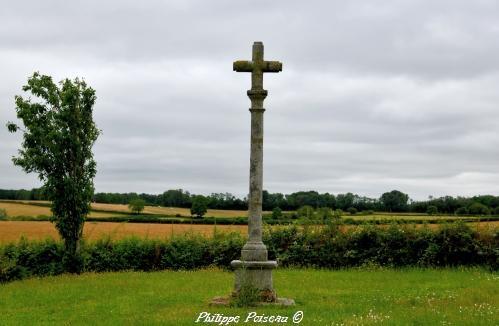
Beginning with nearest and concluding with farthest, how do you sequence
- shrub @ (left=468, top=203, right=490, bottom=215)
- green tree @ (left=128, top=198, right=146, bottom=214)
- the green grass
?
the green grass, shrub @ (left=468, top=203, right=490, bottom=215), green tree @ (left=128, top=198, right=146, bottom=214)

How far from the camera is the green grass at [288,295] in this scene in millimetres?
10828

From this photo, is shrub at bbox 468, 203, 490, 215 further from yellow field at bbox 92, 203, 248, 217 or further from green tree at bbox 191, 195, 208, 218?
green tree at bbox 191, 195, 208, 218

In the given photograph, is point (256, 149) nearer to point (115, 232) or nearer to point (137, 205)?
point (115, 232)

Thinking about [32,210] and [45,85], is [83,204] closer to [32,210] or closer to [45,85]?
[45,85]

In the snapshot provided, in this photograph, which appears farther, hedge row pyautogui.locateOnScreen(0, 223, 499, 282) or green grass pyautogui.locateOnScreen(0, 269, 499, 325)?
hedge row pyautogui.locateOnScreen(0, 223, 499, 282)

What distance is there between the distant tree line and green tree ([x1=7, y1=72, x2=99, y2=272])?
0.90 metres

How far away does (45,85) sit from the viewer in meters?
21.8

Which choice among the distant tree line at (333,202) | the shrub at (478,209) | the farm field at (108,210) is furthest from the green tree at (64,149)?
the farm field at (108,210)

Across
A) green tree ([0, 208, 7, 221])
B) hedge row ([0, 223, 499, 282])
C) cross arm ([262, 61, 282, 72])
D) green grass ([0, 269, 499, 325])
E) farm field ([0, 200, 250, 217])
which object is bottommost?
green grass ([0, 269, 499, 325])

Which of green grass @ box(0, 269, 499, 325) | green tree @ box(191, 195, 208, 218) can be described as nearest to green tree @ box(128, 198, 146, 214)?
green tree @ box(191, 195, 208, 218)

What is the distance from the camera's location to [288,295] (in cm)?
1438

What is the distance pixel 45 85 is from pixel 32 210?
3264 centimetres

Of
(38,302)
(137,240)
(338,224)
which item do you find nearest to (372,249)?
(338,224)

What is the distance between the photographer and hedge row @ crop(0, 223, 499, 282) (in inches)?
854
